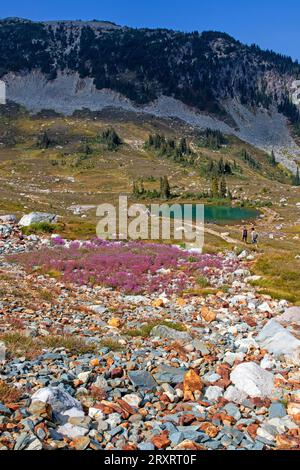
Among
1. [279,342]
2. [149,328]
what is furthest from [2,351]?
[279,342]

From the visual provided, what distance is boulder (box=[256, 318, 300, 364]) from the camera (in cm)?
1350

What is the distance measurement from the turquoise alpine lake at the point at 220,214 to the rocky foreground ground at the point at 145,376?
73.1 meters

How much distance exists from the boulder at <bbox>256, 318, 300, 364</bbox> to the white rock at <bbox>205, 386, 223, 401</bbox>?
138 inches

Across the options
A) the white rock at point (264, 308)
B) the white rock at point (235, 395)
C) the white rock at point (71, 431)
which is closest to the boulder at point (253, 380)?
the white rock at point (235, 395)

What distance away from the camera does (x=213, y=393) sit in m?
10.9

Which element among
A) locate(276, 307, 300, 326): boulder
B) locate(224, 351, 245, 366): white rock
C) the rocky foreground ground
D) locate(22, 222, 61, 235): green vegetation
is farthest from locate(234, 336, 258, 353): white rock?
locate(22, 222, 61, 235): green vegetation

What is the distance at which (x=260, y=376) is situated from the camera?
1163 centimetres

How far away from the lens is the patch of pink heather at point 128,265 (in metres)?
26.5

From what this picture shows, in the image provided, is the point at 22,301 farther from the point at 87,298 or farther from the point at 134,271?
the point at 134,271

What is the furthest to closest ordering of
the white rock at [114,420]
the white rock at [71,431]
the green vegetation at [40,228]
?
the green vegetation at [40,228], the white rock at [114,420], the white rock at [71,431]

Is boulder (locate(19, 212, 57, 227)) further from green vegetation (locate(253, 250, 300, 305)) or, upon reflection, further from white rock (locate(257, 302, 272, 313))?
white rock (locate(257, 302, 272, 313))

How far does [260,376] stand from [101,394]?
4609mm

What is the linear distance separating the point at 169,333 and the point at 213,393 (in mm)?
5060

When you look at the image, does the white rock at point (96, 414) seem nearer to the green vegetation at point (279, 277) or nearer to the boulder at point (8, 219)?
the green vegetation at point (279, 277)
